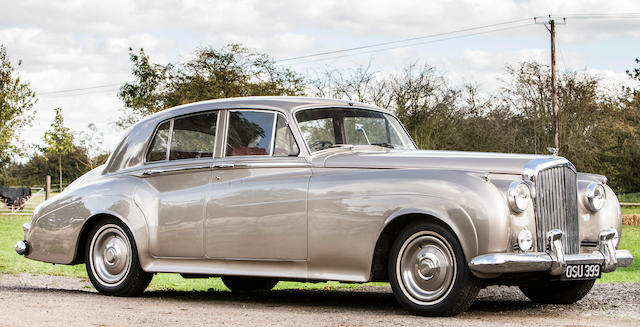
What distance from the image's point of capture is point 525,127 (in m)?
39.5

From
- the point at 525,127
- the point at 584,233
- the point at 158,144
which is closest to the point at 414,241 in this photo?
the point at 584,233

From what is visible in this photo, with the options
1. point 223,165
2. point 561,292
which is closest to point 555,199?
point 561,292

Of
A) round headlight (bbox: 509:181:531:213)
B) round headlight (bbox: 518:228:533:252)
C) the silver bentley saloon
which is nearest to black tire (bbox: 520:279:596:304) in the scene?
the silver bentley saloon

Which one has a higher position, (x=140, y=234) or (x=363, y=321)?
(x=140, y=234)

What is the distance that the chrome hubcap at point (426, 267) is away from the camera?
652 cm

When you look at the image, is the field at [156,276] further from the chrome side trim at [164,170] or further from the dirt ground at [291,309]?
the chrome side trim at [164,170]

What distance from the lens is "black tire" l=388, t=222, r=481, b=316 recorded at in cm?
643

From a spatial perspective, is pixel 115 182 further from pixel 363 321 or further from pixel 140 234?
pixel 363 321

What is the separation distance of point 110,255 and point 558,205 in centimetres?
465

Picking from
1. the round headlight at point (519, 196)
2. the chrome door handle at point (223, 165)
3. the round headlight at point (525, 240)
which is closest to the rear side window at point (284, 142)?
the chrome door handle at point (223, 165)

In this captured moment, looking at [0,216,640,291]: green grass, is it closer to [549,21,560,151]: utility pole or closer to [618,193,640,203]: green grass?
[549,21,560,151]: utility pole

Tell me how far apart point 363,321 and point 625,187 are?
50.1m

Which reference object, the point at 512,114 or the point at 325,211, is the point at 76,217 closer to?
the point at 325,211

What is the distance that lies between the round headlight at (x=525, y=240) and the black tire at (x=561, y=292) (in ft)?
4.76
